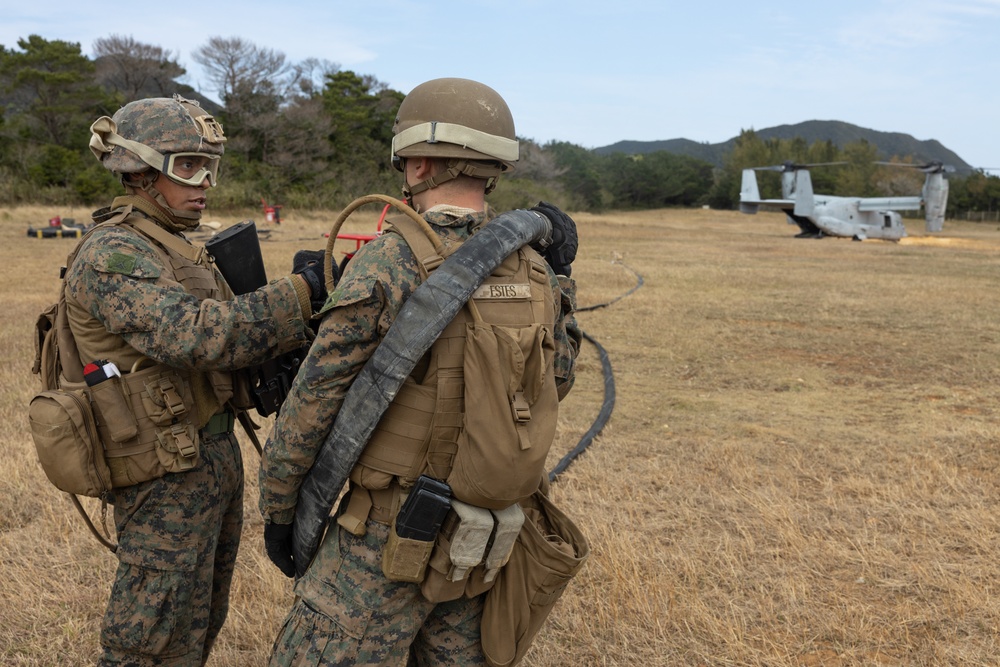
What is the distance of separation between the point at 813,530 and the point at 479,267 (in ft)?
10.6

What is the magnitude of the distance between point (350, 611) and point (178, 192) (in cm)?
151

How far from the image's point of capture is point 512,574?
2152mm

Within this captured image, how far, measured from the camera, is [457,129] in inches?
80.3

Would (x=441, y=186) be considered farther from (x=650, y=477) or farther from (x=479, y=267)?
(x=650, y=477)

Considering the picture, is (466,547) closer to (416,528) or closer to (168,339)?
(416,528)

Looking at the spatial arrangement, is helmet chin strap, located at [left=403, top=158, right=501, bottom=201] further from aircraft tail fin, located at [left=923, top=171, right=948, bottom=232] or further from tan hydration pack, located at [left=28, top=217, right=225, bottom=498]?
aircraft tail fin, located at [left=923, top=171, right=948, bottom=232]

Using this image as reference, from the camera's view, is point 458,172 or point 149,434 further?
point 149,434

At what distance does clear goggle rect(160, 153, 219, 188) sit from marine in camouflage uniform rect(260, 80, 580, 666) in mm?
918

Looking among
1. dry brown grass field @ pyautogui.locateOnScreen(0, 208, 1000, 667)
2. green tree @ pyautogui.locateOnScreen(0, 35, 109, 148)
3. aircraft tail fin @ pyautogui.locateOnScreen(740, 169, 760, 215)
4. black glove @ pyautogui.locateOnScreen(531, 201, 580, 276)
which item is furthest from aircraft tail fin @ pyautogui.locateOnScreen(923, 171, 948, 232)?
black glove @ pyautogui.locateOnScreen(531, 201, 580, 276)

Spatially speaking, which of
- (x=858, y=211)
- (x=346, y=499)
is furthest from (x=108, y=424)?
(x=858, y=211)

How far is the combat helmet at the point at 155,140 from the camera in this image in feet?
8.41

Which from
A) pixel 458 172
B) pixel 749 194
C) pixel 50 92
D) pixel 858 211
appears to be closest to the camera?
pixel 458 172

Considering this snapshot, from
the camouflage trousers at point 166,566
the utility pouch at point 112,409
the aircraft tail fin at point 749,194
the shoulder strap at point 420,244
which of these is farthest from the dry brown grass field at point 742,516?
the aircraft tail fin at point 749,194

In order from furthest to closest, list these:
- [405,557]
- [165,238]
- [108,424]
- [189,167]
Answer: [189,167] < [165,238] < [108,424] < [405,557]
